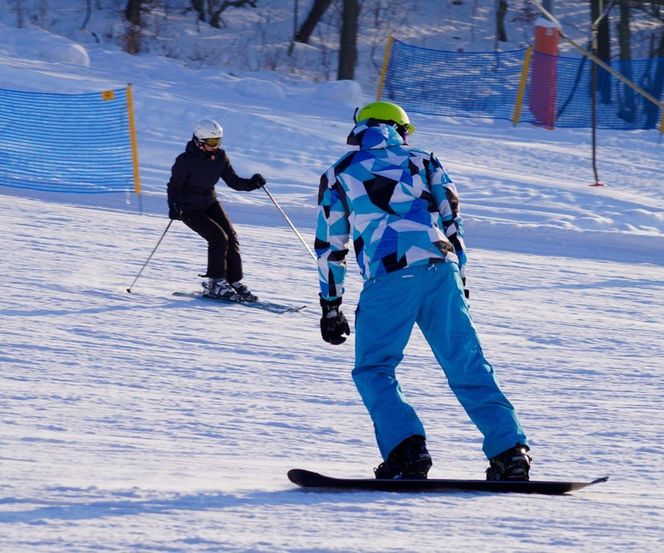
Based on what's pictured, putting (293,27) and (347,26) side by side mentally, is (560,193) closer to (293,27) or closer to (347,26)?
(347,26)

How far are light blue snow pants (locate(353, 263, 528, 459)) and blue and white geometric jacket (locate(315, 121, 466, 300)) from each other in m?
0.08

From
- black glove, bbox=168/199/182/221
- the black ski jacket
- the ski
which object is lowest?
the ski

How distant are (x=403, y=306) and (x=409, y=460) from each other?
1.83ft

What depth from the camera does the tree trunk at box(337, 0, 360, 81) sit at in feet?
70.0

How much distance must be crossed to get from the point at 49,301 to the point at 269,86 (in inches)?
464

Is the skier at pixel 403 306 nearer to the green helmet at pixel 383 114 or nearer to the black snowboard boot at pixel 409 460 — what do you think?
the black snowboard boot at pixel 409 460

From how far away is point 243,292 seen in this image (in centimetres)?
854

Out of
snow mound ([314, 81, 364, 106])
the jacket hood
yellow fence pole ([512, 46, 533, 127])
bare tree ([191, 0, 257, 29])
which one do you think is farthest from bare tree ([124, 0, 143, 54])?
the jacket hood

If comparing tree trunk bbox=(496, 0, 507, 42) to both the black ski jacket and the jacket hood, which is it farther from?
the jacket hood

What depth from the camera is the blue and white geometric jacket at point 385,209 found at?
431cm

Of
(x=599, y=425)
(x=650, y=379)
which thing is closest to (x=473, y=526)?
(x=599, y=425)

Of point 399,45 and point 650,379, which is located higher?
point 399,45

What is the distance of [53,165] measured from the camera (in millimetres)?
12977

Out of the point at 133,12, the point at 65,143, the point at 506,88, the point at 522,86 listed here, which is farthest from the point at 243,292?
the point at 133,12
